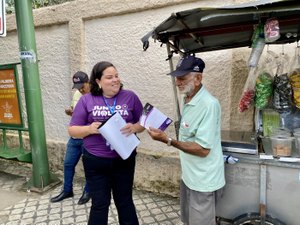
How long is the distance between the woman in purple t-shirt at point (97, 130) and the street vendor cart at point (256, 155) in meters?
0.50

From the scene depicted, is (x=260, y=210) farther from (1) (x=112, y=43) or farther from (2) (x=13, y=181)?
(2) (x=13, y=181)

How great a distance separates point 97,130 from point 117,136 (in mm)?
168

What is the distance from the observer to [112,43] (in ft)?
13.8

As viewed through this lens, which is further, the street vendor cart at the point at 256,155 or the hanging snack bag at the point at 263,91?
the hanging snack bag at the point at 263,91

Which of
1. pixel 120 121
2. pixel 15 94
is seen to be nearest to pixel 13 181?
pixel 15 94

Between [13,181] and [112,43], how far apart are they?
278 cm

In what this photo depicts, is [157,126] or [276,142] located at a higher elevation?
[157,126]

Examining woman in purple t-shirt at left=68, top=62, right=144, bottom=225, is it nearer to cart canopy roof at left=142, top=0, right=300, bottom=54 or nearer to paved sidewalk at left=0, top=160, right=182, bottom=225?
cart canopy roof at left=142, top=0, right=300, bottom=54

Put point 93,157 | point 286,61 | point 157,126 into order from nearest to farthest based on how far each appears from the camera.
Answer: point 157,126 < point 93,157 < point 286,61

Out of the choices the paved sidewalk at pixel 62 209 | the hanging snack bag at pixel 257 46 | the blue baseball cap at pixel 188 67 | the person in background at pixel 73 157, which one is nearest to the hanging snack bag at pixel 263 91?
the hanging snack bag at pixel 257 46

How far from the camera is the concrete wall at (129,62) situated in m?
3.43

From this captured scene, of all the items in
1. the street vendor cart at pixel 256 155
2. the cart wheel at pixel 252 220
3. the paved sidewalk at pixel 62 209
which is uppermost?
the street vendor cart at pixel 256 155

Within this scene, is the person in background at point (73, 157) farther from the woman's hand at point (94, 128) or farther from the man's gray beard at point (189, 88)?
the man's gray beard at point (189, 88)

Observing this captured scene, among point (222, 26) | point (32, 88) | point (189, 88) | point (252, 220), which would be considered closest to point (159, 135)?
point (189, 88)
